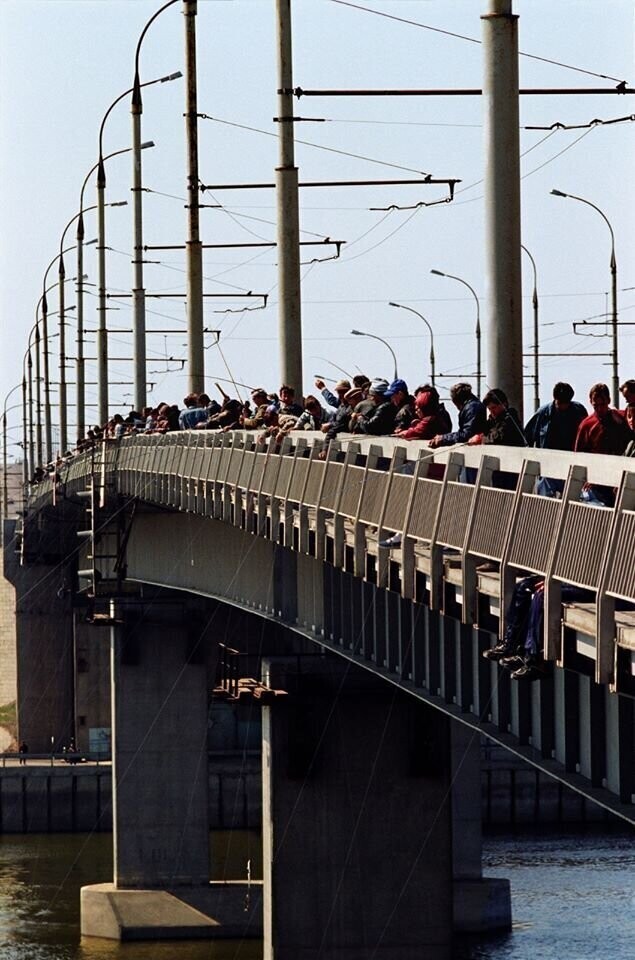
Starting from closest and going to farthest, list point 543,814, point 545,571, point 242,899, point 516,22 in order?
1. point 545,571
2. point 516,22
3. point 242,899
4. point 543,814

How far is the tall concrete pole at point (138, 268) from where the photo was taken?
65562 millimetres

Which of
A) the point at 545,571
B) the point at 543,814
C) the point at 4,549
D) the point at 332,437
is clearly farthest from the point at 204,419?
the point at 4,549

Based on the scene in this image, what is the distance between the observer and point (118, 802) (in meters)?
69.4

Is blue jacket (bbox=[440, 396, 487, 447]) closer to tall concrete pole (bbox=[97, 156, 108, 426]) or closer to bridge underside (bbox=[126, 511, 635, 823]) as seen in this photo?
Answer: bridge underside (bbox=[126, 511, 635, 823])

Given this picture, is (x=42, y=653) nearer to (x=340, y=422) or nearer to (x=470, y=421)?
(x=340, y=422)

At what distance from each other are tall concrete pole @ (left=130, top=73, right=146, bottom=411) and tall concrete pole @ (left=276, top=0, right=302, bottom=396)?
24.7 m

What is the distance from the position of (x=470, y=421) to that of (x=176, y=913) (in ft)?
146

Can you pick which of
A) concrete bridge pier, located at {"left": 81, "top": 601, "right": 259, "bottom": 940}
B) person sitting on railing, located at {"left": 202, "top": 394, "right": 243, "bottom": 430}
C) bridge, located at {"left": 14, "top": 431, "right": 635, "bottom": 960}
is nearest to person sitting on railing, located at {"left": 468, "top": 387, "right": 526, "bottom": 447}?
bridge, located at {"left": 14, "top": 431, "right": 635, "bottom": 960}

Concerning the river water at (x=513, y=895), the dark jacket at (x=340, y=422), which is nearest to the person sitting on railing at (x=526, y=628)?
the dark jacket at (x=340, y=422)

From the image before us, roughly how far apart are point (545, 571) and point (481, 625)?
9.31ft

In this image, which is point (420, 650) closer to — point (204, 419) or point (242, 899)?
point (204, 419)

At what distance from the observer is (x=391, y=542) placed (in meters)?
23.5

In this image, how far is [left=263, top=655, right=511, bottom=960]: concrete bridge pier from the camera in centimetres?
4509

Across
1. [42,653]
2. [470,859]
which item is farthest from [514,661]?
[42,653]
